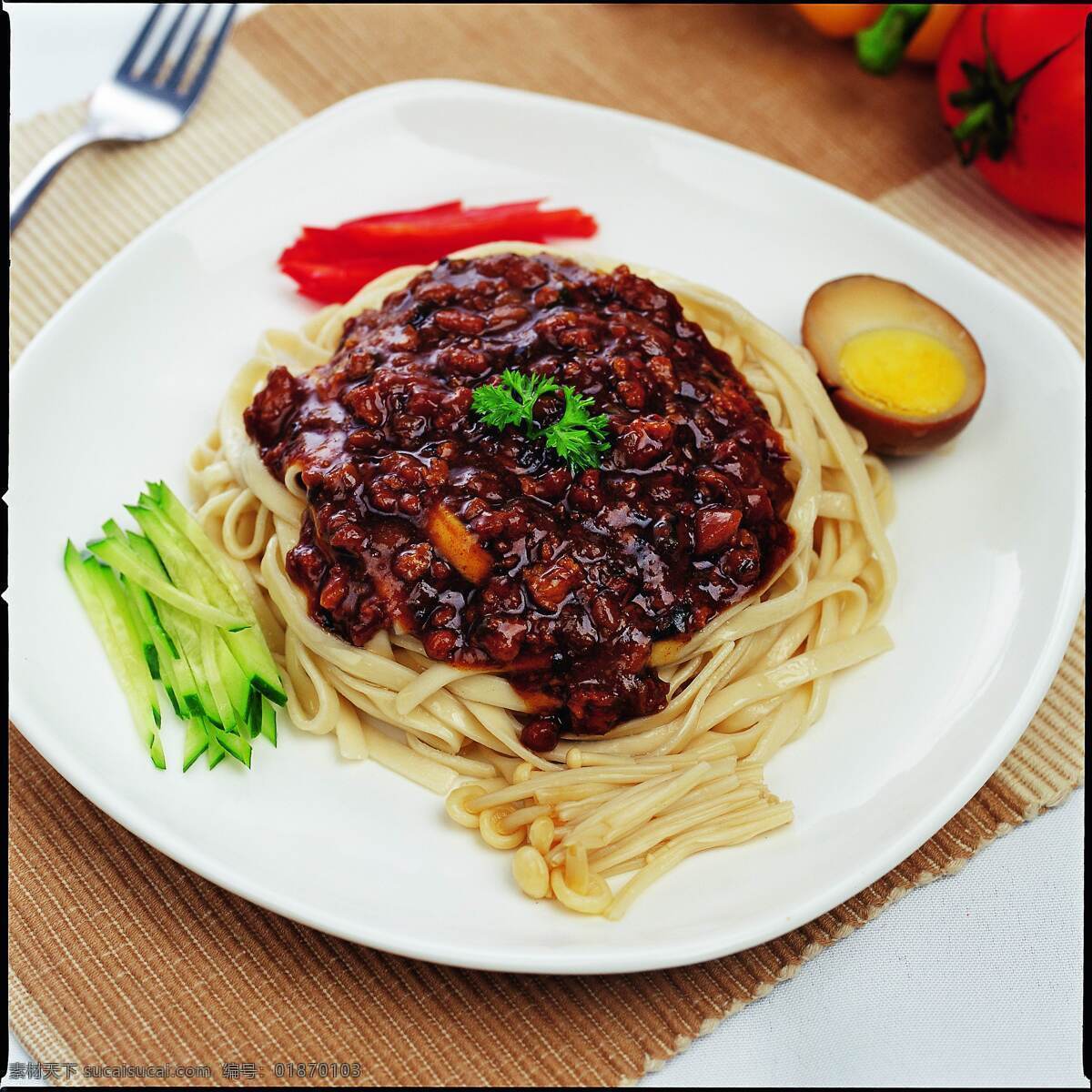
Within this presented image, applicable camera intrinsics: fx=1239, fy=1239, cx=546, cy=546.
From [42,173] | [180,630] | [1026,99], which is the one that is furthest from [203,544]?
[1026,99]

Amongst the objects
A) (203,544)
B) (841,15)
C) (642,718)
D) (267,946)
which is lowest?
(642,718)

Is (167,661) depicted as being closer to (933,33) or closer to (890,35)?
(890,35)

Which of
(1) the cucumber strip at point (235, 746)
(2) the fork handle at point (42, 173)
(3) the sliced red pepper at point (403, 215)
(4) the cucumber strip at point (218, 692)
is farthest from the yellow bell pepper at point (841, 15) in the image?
(1) the cucumber strip at point (235, 746)

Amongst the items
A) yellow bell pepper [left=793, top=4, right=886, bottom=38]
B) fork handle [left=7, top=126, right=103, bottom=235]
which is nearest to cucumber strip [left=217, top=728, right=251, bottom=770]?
fork handle [left=7, top=126, right=103, bottom=235]

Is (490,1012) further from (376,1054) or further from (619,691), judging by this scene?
(619,691)

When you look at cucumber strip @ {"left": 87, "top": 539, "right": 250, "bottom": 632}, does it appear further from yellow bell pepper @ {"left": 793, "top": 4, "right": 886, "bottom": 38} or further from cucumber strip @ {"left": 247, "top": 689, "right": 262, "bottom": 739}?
yellow bell pepper @ {"left": 793, "top": 4, "right": 886, "bottom": 38}

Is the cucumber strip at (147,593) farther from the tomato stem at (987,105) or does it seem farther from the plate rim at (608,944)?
the tomato stem at (987,105)
